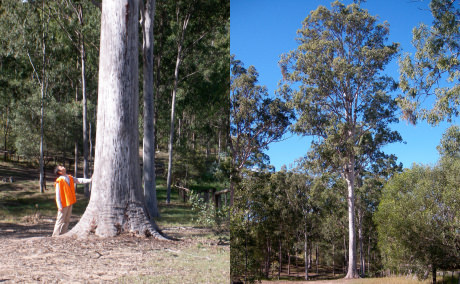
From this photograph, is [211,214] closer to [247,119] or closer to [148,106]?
[247,119]

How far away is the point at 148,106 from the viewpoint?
6.76 metres

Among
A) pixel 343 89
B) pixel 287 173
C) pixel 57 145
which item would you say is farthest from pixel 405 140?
pixel 57 145

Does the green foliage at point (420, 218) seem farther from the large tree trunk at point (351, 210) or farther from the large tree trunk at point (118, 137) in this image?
the large tree trunk at point (118, 137)

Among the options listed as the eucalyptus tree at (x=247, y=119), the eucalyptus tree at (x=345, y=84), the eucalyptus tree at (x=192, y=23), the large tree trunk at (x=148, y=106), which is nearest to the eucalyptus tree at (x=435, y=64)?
the eucalyptus tree at (x=345, y=84)

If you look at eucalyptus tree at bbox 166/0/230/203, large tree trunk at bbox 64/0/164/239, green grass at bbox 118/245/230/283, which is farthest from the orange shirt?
eucalyptus tree at bbox 166/0/230/203

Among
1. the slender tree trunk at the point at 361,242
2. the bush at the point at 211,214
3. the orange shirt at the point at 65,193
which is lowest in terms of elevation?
the slender tree trunk at the point at 361,242

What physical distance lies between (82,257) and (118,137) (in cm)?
123

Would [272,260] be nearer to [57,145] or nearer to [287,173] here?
[287,173]

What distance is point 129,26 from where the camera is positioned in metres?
3.98

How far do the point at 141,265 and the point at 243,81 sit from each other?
138cm

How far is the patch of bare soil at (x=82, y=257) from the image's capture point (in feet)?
8.04

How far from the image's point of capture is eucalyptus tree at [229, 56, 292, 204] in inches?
99.5

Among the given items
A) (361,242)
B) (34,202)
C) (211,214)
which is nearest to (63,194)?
(211,214)

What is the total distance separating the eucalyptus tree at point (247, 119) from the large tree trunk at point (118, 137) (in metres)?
1.59
